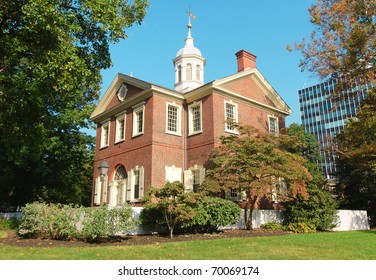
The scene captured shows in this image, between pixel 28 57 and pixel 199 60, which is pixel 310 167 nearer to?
pixel 199 60

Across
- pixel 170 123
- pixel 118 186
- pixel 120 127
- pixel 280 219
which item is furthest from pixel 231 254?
pixel 120 127

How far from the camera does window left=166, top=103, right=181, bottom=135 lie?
19.9 m

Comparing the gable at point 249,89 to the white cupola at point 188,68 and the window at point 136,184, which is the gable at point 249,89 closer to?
the white cupola at point 188,68

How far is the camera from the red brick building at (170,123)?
1886 cm

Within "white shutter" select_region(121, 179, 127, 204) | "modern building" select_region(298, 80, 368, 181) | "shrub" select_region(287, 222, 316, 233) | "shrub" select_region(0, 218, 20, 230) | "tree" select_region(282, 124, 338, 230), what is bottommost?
"shrub" select_region(287, 222, 316, 233)

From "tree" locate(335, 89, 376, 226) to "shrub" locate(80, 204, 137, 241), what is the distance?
12.5 m

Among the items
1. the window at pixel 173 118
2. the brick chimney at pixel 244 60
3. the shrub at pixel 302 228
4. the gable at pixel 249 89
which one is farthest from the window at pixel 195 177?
the brick chimney at pixel 244 60

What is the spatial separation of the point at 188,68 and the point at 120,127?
680 centimetres

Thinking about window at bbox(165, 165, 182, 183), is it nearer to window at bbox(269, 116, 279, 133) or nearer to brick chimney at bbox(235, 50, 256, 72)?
window at bbox(269, 116, 279, 133)

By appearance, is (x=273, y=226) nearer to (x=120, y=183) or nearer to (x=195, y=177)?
(x=195, y=177)

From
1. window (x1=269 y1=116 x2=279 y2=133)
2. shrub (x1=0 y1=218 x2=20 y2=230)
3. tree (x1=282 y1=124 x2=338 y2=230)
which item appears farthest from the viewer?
window (x1=269 y1=116 x2=279 y2=133)

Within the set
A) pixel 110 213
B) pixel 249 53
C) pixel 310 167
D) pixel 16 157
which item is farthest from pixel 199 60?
pixel 110 213

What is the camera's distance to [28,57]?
524 inches

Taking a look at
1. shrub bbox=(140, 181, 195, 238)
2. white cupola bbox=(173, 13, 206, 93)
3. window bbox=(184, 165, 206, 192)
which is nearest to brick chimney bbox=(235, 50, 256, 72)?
white cupola bbox=(173, 13, 206, 93)
